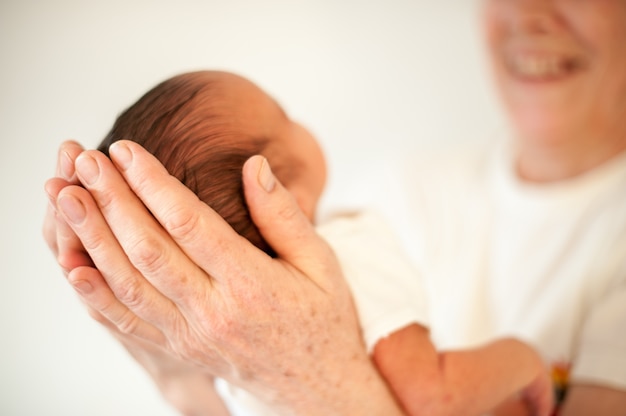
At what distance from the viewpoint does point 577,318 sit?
1.11m

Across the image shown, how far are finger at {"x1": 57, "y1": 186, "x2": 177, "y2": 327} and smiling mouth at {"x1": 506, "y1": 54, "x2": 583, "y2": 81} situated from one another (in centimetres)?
101

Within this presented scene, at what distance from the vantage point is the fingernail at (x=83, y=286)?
1.77ft

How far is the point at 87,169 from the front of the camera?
0.50m

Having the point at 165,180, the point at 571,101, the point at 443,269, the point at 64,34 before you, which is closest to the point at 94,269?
the point at 165,180

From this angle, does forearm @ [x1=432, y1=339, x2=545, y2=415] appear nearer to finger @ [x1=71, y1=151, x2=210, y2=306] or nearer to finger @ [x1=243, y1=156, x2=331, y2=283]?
finger @ [x1=243, y1=156, x2=331, y2=283]

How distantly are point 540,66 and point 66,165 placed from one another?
1.05m

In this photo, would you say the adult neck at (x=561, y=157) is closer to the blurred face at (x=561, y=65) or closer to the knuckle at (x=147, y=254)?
the blurred face at (x=561, y=65)

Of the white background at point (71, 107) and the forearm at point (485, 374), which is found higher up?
the white background at point (71, 107)

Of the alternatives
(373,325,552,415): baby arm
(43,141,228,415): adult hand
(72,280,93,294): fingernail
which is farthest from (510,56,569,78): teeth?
(72,280,93,294): fingernail

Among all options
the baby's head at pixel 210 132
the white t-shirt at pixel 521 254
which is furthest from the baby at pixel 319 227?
the white t-shirt at pixel 521 254

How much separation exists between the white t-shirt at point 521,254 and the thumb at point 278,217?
0.55 meters

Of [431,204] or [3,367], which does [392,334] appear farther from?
[431,204]

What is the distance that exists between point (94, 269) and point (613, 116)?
42.1 inches

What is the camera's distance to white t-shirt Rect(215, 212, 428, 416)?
66 centimetres
